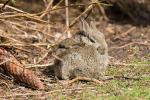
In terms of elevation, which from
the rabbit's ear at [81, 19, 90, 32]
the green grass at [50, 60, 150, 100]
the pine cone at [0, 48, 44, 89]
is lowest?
the green grass at [50, 60, 150, 100]

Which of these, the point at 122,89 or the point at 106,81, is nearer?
the point at 122,89

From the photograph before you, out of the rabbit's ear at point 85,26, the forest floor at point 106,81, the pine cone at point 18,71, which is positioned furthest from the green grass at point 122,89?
the rabbit's ear at point 85,26

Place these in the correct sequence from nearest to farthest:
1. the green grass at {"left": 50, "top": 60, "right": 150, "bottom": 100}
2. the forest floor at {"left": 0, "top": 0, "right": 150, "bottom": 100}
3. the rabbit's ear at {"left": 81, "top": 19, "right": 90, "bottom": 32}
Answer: the green grass at {"left": 50, "top": 60, "right": 150, "bottom": 100}, the forest floor at {"left": 0, "top": 0, "right": 150, "bottom": 100}, the rabbit's ear at {"left": 81, "top": 19, "right": 90, "bottom": 32}

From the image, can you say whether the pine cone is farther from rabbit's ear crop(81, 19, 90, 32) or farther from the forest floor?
rabbit's ear crop(81, 19, 90, 32)

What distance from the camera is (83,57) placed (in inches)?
231

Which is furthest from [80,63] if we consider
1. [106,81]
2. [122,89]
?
[122,89]

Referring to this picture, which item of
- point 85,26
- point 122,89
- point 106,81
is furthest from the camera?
point 85,26

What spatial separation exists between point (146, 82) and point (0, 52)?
1775 millimetres

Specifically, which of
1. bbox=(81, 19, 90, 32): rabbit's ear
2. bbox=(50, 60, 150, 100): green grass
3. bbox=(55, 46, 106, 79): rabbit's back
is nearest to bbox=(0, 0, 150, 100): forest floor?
bbox=(50, 60, 150, 100): green grass

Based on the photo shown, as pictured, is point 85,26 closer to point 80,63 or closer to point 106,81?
point 80,63

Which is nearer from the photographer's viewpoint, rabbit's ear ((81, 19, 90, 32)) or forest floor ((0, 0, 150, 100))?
forest floor ((0, 0, 150, 100))

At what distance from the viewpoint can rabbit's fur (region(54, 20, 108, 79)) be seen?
19.2 feet

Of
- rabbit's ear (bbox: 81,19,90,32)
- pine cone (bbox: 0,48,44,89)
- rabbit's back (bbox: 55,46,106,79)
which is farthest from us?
rabbit's ear (bbox: 81,19,90,32)

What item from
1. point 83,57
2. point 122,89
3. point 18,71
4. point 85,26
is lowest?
point 122,89
